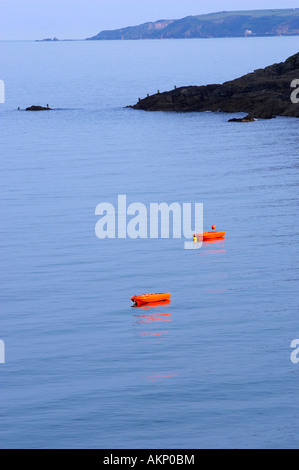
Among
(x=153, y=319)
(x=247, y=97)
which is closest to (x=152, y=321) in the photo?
(x=153, y=319)

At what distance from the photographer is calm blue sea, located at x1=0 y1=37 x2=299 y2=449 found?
33375mm

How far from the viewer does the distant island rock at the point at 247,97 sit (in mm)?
139750

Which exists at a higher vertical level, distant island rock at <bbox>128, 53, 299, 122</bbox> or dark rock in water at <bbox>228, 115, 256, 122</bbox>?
distant island rock at <bbox>128, 53, 299, 122</bbox>

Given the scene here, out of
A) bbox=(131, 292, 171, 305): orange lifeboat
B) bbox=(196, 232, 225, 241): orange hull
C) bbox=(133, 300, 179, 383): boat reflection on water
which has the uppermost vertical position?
bbox=(196, 232, 225, 241): orange hull

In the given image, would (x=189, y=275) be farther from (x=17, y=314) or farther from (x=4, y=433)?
(x=4, y=433)

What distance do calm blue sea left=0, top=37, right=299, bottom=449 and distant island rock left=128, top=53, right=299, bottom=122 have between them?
157 ft

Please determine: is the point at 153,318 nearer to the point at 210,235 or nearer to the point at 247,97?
the point at 210,235

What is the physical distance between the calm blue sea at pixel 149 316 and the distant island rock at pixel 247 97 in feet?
157

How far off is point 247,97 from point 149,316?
344 ft

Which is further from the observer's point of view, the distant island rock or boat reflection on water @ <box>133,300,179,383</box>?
the distant island rock

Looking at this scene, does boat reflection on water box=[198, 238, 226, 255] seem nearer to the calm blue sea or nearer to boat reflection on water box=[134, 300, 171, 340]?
the calm blue sea

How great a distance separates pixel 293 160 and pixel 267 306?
168ft

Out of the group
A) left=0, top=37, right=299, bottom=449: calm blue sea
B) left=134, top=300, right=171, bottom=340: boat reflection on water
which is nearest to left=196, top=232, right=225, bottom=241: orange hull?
left=0, top=37, right=299, bottom=449: calm blue sea

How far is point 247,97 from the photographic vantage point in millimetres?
146125
